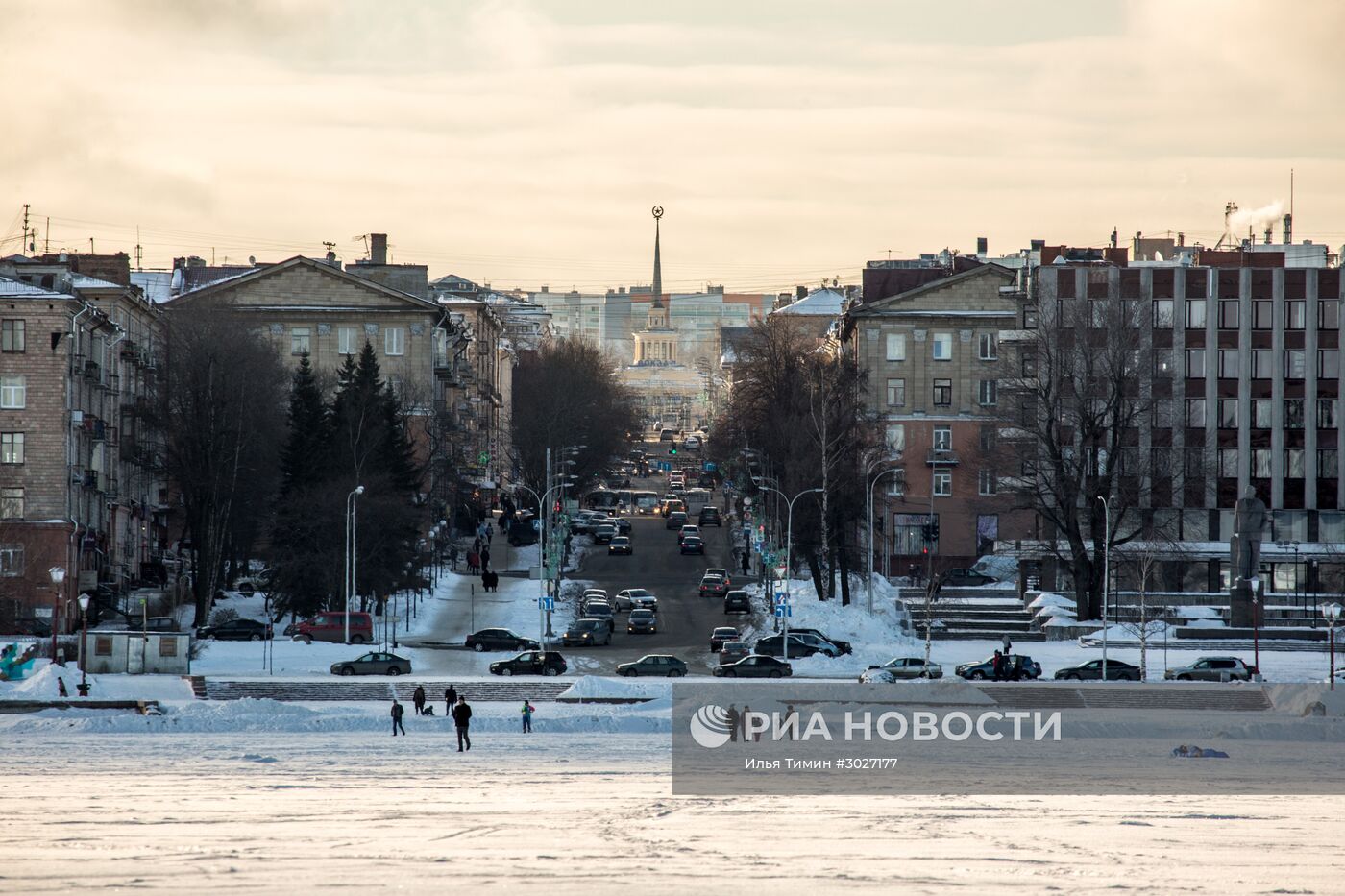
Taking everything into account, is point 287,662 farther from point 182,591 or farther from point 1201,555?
point 1201,555

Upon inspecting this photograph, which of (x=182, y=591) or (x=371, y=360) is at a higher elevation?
(x=371, y=360)

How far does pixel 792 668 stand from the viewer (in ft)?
222

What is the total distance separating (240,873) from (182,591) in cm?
6271

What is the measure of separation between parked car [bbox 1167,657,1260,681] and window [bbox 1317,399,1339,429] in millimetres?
31895

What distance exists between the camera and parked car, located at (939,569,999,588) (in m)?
90.6

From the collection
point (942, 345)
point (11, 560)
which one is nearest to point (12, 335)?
point (11, 560)

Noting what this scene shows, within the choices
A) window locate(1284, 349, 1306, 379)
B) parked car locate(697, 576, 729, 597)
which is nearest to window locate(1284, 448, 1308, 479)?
window locate(1284, 349, 1306, 379)

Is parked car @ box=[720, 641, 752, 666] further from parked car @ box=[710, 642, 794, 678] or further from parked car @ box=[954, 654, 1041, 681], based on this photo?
parked car @ box=[954, 654, 1041, 681]

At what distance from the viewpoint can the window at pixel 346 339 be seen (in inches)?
4454

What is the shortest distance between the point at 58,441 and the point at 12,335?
4616 millimetres

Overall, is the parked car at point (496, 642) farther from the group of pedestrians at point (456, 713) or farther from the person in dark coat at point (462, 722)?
the person in dark coat at point (462, 722)

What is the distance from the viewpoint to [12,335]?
256 feet

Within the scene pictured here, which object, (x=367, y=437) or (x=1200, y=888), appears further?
(x=367, y=437)

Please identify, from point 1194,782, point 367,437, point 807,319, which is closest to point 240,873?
point 1194,782
